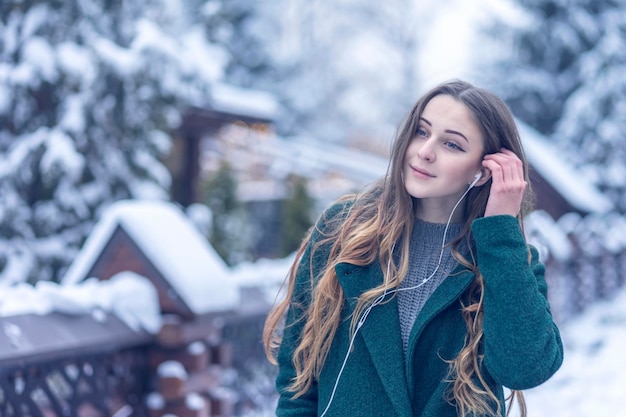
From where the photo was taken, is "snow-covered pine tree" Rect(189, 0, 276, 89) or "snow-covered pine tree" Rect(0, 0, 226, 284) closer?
"snow-covered pine tree" Rect(0, 0, 226, 284)

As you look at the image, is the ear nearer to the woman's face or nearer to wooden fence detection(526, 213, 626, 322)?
the woman's face

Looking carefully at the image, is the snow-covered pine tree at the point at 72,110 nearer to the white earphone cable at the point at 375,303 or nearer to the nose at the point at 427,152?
the white earphone cable at the point at 375,303

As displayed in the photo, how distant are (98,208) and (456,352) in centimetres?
643

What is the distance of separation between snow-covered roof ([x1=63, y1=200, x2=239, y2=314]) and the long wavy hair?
5.76ft

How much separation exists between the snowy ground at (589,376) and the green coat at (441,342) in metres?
4.55

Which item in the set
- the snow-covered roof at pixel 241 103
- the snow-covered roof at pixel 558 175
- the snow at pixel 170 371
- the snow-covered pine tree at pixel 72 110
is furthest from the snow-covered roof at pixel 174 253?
the snow-covered roof at pixel 558 175

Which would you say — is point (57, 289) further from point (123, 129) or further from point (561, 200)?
point (561, 200)

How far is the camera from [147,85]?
25.1ft

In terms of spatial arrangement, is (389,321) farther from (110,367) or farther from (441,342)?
(110,367)

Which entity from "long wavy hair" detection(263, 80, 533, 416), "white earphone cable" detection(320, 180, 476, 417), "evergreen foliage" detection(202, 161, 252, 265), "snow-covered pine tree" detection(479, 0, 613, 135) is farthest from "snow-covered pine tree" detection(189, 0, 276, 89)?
"white earphone cable" detection(320, 180, 476, 417)

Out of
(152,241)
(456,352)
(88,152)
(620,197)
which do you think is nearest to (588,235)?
(620,197)

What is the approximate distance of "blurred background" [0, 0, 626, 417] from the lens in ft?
→ 24.0

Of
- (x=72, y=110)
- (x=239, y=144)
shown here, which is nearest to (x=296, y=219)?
(x=72, y=110)

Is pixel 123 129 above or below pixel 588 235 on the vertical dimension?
above
